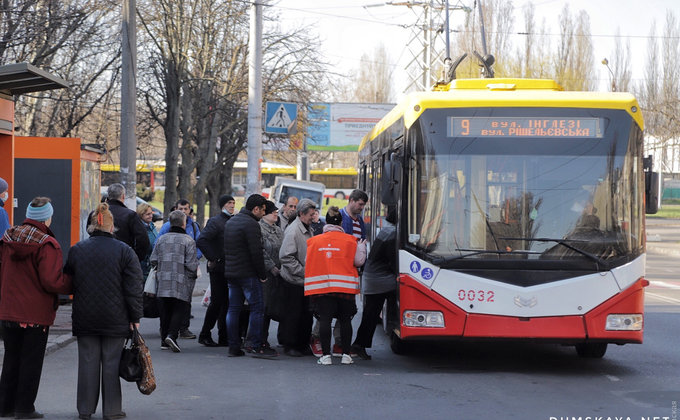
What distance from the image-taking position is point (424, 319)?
29.9 ft

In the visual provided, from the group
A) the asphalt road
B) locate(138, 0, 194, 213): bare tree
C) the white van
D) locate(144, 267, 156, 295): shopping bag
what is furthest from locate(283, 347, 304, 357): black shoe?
the white van

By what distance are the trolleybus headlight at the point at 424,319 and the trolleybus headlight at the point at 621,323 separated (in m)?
1.56

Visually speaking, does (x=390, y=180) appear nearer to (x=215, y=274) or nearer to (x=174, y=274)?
(x=215, y=274)

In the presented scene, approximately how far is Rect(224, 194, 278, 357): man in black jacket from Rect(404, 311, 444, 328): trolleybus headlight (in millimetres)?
1744

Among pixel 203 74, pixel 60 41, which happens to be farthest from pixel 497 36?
pixel 60 41

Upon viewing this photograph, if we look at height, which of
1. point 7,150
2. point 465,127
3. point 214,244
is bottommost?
point 214,244

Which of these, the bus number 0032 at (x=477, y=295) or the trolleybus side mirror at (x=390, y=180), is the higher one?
the trolleybus side mirror at (x=390, y=180)

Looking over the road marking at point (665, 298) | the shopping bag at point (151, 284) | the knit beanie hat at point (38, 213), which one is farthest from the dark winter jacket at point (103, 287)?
the road marking at point (665, 298)

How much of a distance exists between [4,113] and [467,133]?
6.48 meters

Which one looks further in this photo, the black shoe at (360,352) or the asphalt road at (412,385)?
the black shoe at (360,352)

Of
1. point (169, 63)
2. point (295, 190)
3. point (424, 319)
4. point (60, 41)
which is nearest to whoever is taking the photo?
point (424, 319)

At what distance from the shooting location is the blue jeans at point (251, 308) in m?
10.2

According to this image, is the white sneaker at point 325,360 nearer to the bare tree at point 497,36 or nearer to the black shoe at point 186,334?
the black shoe at point 186,334

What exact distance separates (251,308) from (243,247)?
66cm
